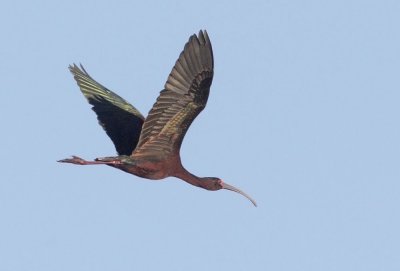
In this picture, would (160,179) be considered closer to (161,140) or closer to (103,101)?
(161,140)

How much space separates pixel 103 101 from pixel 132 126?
1.25 metres

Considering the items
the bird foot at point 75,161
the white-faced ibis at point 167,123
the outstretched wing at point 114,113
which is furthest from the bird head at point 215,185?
the bird foot at point 75,161

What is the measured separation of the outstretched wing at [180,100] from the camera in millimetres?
21656

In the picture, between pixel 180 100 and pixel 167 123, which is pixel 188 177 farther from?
pixel 180 100

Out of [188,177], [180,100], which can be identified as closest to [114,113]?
[188,177]

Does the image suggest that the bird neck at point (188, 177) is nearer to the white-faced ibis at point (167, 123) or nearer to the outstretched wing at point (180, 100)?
the white-faced ibis at point (167, 123)

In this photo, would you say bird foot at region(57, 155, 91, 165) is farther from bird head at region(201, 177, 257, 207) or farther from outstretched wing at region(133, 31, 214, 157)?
bird head at region(201, 177, 257, 207)

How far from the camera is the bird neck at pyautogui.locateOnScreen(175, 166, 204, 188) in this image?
24.2 metres

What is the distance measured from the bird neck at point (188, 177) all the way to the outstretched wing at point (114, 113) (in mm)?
1403

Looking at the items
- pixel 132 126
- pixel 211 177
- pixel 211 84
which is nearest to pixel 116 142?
pixel 132 126

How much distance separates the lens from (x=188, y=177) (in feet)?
80.8

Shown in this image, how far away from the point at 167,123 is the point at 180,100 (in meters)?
0.68

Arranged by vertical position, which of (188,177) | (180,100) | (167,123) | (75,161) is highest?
(180,100)

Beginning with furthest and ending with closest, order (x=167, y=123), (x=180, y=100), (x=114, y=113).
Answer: (x=114, y=113) → (x=167, y=123) → (x=180, y=100)
